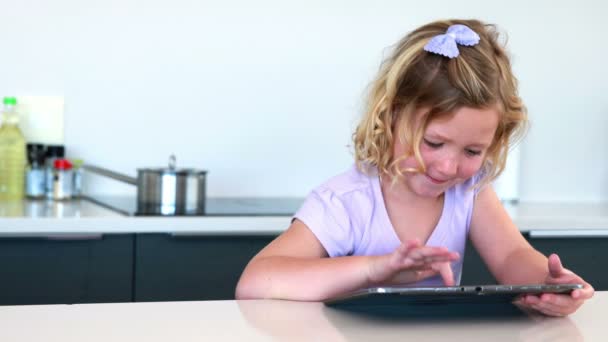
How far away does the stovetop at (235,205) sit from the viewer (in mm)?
2014

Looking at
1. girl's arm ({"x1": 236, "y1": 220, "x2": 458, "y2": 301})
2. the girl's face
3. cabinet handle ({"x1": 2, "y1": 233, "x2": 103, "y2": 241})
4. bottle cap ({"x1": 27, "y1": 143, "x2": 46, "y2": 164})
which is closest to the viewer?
girl's arm ({"x1": 236, "y1": 220, "x2": 458, "y2": 301})

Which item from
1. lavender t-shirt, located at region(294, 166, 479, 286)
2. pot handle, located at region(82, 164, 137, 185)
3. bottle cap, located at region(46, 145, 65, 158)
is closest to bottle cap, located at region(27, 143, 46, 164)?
bottle cap, located at region(46, 145, 65, 158)

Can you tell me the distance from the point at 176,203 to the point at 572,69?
1325 millimetres

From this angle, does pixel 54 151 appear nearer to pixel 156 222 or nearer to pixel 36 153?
pixel 36 153

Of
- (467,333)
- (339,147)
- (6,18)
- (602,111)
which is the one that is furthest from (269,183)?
(467,333)

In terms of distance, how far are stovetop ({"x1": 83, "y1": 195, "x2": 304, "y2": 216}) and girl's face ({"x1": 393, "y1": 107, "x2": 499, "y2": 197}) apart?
73 centimetres

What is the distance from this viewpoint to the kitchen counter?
868mm

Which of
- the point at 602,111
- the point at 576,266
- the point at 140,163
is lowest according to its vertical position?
the point at 576,266

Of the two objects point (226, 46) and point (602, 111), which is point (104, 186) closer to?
point (226, 46)

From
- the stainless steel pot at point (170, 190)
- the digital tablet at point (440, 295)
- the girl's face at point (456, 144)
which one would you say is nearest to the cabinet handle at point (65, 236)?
the stainless steel pot at point (170, 190)

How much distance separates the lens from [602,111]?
270 cm

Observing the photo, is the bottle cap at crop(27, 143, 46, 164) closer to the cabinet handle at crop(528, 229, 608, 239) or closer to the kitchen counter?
the cabinet handle at crop(528, 229, 608, 239)

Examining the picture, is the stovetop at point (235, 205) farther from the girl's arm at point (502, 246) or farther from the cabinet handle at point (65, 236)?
the girl's arm at point (502, 246)

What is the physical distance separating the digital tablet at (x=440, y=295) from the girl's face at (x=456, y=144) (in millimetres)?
353
